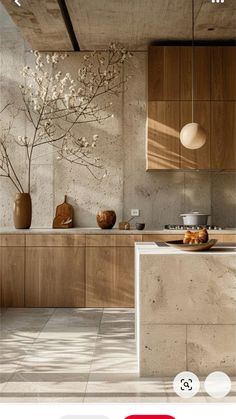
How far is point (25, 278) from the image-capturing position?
5555 mm

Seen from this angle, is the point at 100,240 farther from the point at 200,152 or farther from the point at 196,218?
the point at 200,152

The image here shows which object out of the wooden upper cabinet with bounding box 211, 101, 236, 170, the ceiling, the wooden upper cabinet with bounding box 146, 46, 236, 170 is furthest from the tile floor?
the ceiling

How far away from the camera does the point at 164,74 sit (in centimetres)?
580

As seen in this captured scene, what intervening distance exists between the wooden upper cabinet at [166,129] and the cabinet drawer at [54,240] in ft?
4.15

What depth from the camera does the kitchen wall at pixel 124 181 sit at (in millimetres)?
6238

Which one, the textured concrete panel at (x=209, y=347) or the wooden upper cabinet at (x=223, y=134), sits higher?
the wooden upper cabinet at (x=223, y=134)

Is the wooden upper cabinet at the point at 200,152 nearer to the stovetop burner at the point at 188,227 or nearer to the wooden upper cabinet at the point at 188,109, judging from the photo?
the wooden upper cabinet at the point at 188,109

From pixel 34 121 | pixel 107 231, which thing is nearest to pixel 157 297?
pixel 107 231

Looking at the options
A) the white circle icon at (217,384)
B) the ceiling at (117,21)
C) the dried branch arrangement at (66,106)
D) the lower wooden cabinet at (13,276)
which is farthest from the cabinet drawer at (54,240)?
the white circle icon at (217,384)

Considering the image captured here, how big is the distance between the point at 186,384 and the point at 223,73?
367cm

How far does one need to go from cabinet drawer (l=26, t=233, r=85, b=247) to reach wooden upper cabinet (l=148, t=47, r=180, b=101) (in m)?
1.72

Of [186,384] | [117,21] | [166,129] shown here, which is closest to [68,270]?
[166,129]

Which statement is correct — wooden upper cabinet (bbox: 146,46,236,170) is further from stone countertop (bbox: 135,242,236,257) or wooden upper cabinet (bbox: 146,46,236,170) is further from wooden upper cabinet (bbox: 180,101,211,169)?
stone countertop (bbox: 135,242,236,257)

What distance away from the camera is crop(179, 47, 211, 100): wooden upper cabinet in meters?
5.80
